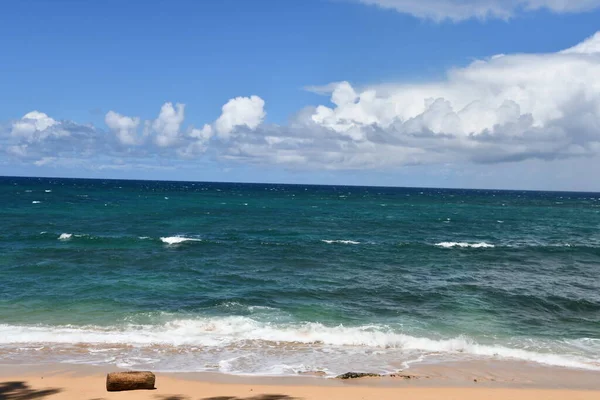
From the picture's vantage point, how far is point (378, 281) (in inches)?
1072

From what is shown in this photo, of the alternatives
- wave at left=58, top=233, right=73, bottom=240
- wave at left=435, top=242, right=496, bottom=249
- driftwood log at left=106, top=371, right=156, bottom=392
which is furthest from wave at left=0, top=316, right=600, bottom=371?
wave at left=435, top=242, right=496, bottom=249

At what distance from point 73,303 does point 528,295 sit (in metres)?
21.4

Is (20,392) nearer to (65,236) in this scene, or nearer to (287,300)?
(287,300)

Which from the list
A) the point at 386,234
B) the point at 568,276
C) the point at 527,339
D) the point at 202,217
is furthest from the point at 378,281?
the point at 202,217

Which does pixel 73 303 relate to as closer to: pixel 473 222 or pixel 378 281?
pixel 378 281

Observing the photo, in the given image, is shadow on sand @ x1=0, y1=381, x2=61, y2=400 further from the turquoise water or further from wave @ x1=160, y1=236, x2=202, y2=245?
wave @ x1=160, y1=236, x2=202, y2=245

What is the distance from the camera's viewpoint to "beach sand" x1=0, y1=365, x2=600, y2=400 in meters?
11.8

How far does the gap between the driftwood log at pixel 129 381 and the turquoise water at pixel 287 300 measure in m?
2.19

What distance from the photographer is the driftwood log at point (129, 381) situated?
Answer: 11.8 meters

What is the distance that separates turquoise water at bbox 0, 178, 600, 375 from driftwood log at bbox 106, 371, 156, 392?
86.3 inches

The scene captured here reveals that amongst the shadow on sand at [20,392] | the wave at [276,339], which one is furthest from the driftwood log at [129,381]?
the wave at [276,339]

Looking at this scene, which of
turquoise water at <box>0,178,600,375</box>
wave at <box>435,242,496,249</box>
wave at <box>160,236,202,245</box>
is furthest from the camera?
wave at <box>435,242,496,249</box>

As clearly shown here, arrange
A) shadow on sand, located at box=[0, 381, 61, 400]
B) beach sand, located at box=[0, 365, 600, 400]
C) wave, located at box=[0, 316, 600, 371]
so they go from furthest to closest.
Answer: wave, located at box=[0, 316, 600, 371] < beach sand, located at box=[0, 365, 600, 400] < shadow on sand, located at box=[0, 381, 61, 400]

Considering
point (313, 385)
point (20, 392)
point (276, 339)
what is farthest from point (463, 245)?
point (20, 392)
